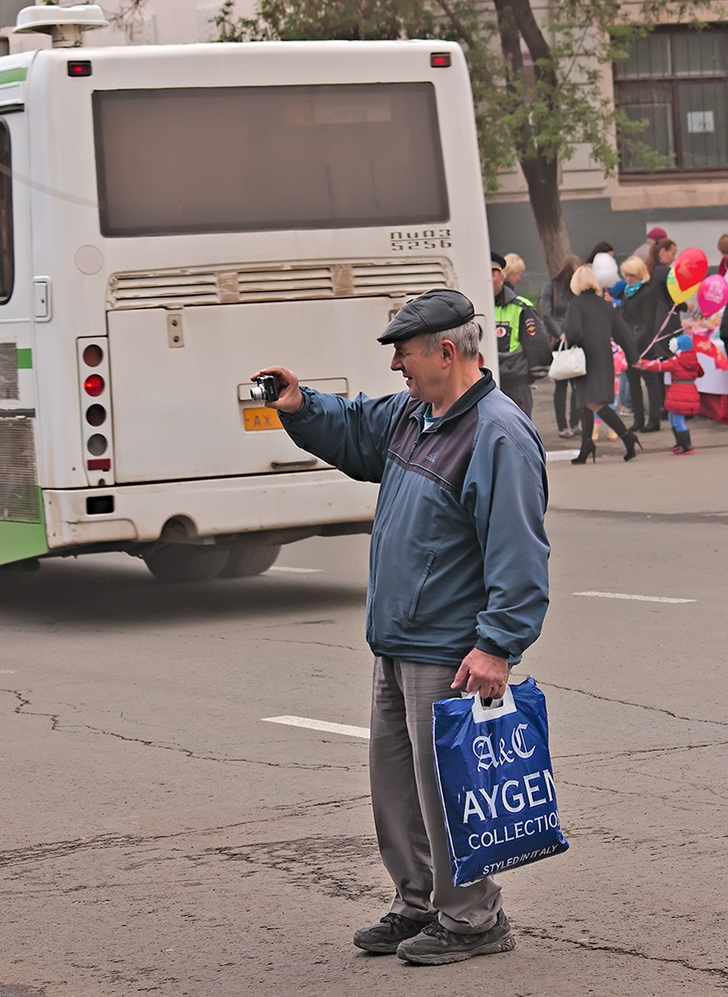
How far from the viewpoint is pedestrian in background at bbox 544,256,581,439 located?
805 inches

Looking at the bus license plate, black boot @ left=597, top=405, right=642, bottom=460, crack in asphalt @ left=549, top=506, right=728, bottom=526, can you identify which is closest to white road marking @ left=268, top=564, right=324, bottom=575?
the bus license plate

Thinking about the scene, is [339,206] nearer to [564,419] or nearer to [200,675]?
[200,675]

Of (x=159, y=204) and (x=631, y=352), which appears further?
(x=631, y=352)

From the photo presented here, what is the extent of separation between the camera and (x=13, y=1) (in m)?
35.9

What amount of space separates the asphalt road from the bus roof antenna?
3.41 metres

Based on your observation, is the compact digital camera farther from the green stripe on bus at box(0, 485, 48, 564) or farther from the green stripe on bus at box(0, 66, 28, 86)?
the green stripe on bus at box(0, 66, 28, 86)

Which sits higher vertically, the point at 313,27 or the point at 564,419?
the point at 313,27

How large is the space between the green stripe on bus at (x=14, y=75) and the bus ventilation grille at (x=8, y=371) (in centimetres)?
146

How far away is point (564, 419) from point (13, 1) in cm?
1981

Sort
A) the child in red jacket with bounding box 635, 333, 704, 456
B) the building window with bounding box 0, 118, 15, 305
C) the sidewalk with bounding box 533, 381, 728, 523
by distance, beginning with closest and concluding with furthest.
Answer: the building window with bounding box 0, 118, 15, 305, the sidewalk with bounding box 533, 381, 728, 523, the child in red jacket with bounding box 635, 333, 704, 456

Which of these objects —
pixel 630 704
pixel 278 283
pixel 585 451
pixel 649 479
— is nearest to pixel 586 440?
pixel 585 451

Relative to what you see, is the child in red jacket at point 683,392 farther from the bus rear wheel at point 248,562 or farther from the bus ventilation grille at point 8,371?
the bus ventilation grille at point 8,371

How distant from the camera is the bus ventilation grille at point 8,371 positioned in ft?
33.2

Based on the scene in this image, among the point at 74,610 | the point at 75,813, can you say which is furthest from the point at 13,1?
the point at 75,813
